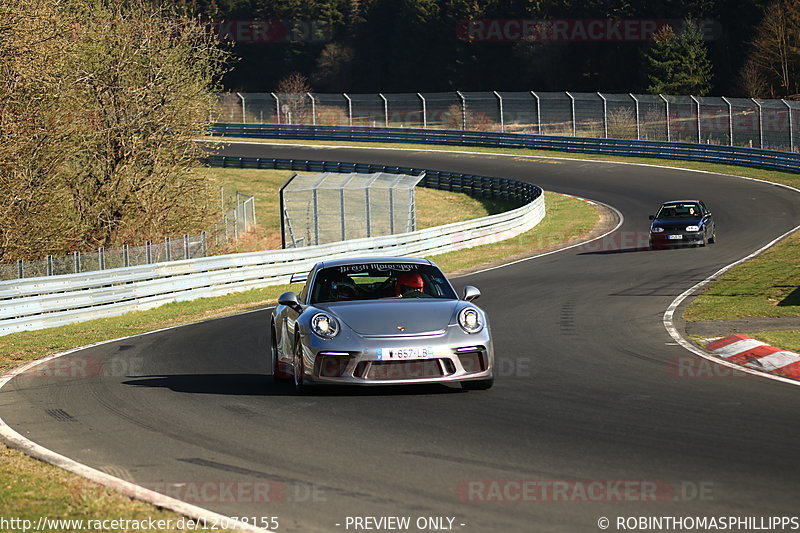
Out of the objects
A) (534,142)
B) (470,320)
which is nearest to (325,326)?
(470,320)

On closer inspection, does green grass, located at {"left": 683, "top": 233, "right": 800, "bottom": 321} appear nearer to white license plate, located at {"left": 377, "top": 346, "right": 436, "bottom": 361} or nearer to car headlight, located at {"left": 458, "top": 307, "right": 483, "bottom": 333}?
car headlight, located at {"left": 458, "top": 307, "right": 483, "bottom": 333}

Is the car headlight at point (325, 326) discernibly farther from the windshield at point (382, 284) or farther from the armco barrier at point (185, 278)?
the armco barrier at point (185, 278)

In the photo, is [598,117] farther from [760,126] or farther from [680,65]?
[680,65]

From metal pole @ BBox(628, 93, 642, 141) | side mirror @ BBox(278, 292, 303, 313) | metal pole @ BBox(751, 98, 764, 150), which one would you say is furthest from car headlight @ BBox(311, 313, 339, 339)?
metal pole @ BBox(628, 93, 642, 141)

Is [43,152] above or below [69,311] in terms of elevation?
above

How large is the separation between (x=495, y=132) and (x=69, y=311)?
50.3 m

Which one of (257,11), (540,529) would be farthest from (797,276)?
(257,11)

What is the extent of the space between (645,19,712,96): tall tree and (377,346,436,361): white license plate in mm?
80216

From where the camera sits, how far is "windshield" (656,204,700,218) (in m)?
32.6

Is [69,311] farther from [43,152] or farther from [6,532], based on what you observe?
[6,532]

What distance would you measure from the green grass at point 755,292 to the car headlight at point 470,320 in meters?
7.52

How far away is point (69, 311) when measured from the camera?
72.4 ft

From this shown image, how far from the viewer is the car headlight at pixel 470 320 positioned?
1062 centimetres

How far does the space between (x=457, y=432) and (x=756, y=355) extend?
565cm
